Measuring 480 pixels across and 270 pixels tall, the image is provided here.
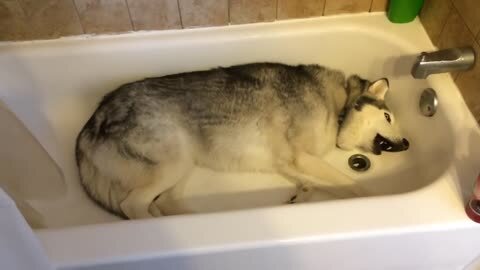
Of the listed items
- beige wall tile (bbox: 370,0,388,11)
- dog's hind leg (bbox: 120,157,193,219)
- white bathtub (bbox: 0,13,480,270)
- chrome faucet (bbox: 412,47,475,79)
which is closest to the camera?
white bathtub (bbox: 0,13,480,270)

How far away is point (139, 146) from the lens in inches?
48.8

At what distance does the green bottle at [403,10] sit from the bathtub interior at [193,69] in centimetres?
8

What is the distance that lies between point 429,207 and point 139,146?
795mm

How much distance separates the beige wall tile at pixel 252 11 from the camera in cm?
140

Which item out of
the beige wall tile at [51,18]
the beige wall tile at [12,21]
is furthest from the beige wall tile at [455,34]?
the beige wall tile at [12,21]

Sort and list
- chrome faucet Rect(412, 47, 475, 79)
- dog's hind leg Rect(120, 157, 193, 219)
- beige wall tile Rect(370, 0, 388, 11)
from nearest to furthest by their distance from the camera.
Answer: chrome faucet Rect(412, 47, 475, 79)
dog's hind leg Rect(120, 157, 193, 219)
beige wall tile Rect(370, 0, 388, 11)

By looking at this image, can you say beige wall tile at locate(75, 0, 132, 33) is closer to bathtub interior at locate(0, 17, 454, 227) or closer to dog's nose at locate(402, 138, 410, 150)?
bathtub interior at locate(0, 17, 454, 227)

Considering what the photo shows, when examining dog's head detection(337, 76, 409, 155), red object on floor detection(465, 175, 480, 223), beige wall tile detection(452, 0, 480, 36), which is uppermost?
beige wall tile detection(452, 0, 480, 36)

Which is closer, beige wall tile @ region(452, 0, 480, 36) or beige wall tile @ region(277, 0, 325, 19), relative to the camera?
beige wall tile @ region(452, 0, 480, 36)

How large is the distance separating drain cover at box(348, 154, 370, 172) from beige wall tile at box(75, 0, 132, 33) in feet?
2.95

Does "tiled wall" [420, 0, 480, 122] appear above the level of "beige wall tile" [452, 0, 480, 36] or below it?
below

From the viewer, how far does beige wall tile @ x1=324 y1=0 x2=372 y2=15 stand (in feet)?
4.72

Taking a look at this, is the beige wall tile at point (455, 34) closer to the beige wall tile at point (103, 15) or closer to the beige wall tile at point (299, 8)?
the beige wall tile at point (299, 8)

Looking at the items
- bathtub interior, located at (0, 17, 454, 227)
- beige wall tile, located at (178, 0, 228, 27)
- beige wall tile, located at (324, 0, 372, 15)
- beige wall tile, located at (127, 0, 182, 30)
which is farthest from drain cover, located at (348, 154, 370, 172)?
beige wall tile, located at (127, 0, 182, 30)
